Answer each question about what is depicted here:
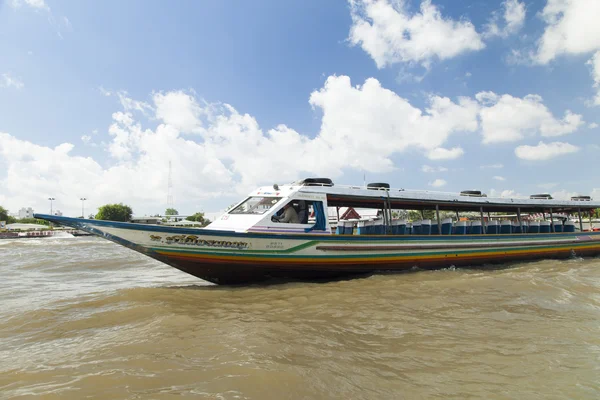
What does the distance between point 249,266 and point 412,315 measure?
3318mm

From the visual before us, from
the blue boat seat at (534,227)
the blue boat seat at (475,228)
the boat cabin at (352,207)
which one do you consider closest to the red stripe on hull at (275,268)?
the boat cabin at (352,207)

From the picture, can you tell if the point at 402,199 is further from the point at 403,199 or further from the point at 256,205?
the point at 256,205

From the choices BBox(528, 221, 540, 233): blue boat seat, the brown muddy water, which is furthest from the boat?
BBox(528, 221, 540, 233): blue boat seat

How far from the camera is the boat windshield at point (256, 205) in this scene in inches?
300

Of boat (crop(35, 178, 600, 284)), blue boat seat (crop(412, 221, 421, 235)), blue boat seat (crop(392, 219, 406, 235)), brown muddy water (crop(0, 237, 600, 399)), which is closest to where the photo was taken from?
brown muddy water (crop(0, 237, 600, 399))

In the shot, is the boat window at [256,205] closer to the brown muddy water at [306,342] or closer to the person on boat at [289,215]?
the person on boat at [289,215]

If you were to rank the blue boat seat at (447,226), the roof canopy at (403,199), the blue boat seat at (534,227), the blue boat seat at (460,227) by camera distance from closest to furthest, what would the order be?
the roof canopy at (403,199) → the blue boat seat at (447,226) → the blue boat seat at (460,227) → the blue boat seat at (534,227)

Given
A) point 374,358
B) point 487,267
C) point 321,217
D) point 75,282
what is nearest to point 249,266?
point 321,217

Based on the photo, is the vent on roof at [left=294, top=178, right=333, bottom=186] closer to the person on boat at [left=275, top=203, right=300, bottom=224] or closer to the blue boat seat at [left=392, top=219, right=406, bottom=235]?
the person on boat at [left=275, top=203, right=300, bottom=224]

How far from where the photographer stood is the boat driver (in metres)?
7.34

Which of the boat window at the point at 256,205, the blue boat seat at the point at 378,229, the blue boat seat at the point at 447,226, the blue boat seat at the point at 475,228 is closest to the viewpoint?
the boat window at the point at 256,205

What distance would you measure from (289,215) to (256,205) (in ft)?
3.02

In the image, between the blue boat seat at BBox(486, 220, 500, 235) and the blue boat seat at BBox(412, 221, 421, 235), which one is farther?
the blue boat seat at BBox(486, 220, 500, 235)

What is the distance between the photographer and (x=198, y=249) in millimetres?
6344
